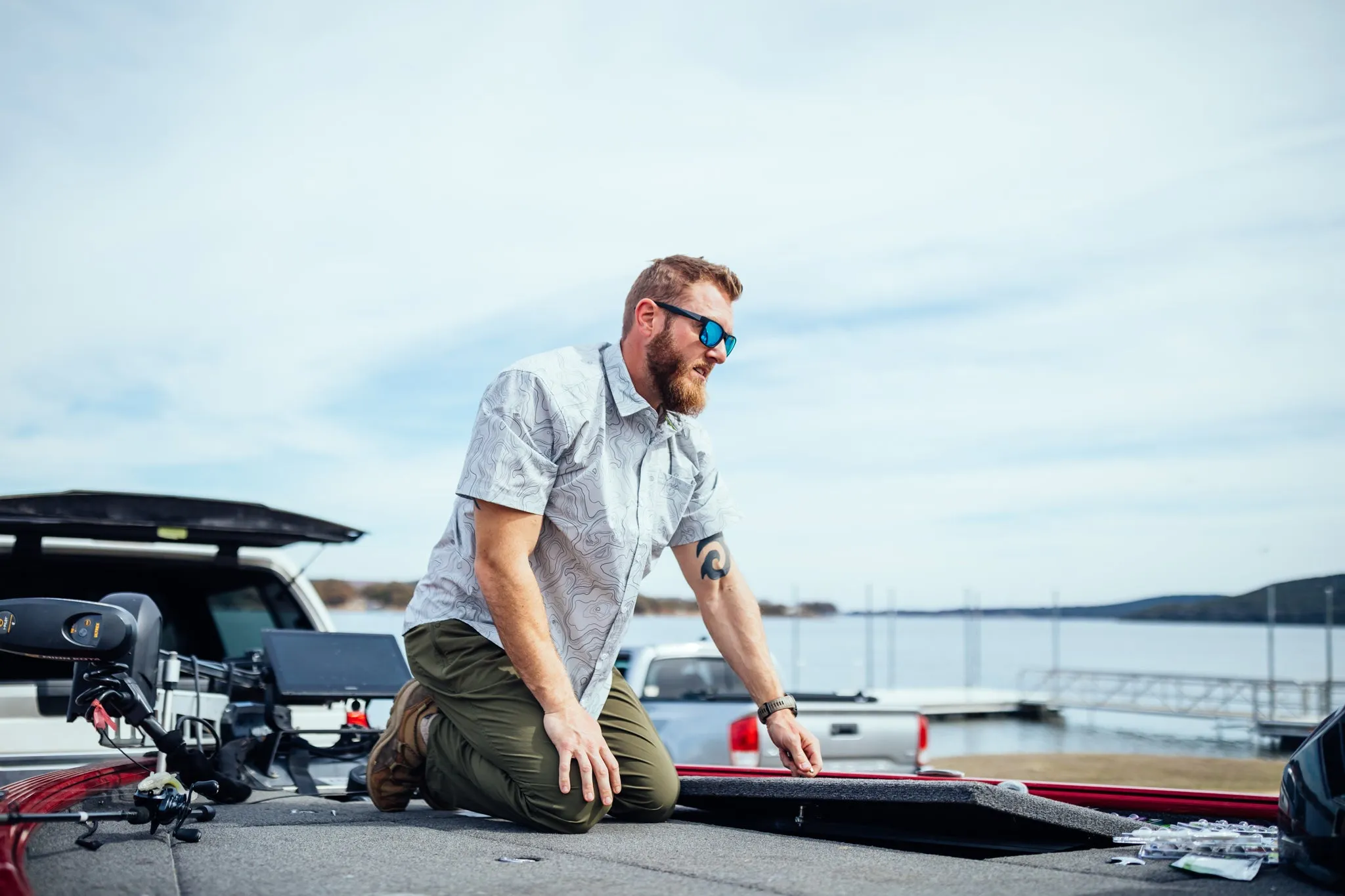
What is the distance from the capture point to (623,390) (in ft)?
10.8

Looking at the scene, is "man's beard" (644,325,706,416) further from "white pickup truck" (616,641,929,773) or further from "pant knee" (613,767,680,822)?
"white pickup truck" (616,641,929,773)

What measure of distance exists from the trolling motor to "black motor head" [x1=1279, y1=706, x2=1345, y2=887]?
6.58ft

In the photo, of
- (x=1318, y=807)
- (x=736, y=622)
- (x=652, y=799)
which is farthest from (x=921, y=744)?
(x=1318, y=807)

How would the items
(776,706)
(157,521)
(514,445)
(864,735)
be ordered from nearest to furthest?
(514,445)
(776,706)
(157,521)
(864,735)

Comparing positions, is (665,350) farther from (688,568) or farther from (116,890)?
(116,890)

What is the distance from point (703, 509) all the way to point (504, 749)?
Answer: 1022 millimetres

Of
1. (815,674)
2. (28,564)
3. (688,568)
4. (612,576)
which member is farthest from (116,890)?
(815,674)

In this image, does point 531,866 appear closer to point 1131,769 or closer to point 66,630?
point 66,630

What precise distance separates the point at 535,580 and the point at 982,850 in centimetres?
127

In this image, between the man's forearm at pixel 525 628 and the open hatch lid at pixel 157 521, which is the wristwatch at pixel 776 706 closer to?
the man's forearm at pixel 525 628

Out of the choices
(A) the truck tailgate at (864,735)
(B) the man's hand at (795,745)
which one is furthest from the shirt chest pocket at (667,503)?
(A) the truck tailgate at (864,735)

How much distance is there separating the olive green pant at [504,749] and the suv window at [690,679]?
520 centimetres

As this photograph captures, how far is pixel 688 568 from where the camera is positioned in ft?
12.1

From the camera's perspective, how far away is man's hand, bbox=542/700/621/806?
9.11 ft
